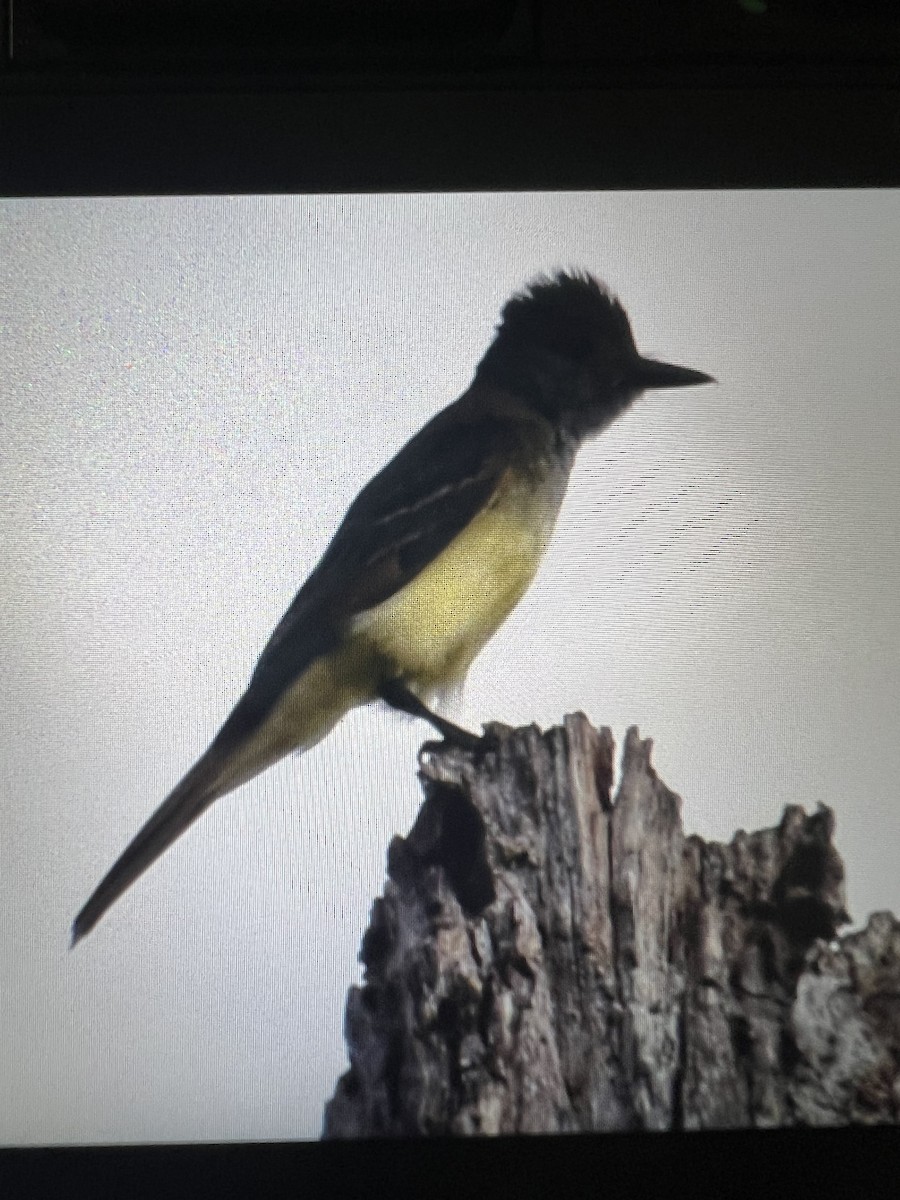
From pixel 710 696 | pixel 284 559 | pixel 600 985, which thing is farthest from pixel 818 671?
pixel 284 559

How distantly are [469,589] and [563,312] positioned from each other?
25 centimetres

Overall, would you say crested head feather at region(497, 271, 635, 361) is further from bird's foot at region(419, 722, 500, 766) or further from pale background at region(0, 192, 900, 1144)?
bird's foot at region(419, 722, 500, 766)

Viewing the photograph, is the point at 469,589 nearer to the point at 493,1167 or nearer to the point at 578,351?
the point at 578,351

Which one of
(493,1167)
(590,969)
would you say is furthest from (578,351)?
(493,1167)

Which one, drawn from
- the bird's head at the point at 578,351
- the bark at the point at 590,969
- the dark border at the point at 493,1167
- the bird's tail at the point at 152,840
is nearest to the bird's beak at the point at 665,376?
the bird's head at the point at 578,351

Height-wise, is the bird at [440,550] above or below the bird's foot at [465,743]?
above

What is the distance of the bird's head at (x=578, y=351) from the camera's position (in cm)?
106

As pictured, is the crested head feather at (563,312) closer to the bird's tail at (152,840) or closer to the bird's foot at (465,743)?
the bird's foot at (465,743)

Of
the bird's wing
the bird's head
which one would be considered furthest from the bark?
Answer: the bird's head

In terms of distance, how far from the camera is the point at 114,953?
98cm

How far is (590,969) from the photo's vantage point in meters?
0.97

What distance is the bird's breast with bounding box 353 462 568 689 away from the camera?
1037 millimetres

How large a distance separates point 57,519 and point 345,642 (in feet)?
0.82

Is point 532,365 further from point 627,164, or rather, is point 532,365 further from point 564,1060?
point 564,1060
